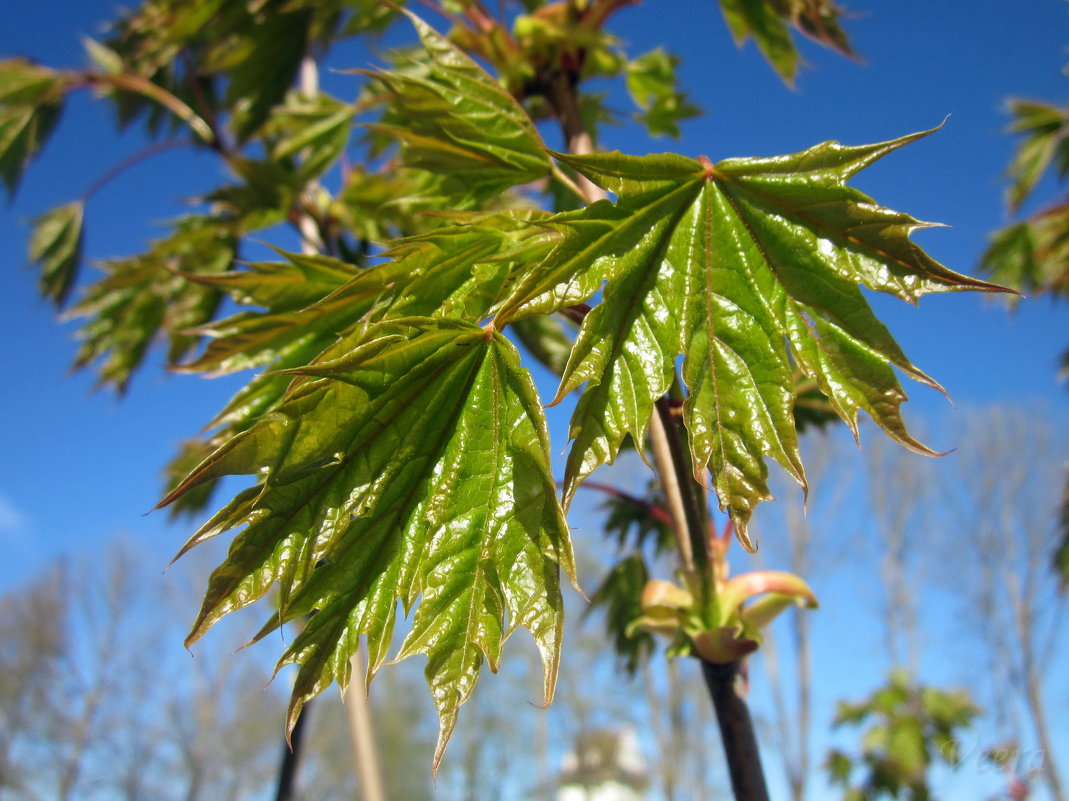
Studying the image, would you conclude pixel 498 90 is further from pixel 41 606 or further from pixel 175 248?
pixel 41 606

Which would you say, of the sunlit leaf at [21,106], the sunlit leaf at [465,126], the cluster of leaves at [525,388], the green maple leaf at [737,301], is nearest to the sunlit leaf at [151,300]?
the sunlit leaf at [21,106]

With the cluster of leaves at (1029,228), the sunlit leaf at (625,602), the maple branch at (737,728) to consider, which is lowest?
the maple branch at (737,728)

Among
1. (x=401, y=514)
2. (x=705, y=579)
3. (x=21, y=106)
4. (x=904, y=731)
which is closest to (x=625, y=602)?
(x=705, y=579)

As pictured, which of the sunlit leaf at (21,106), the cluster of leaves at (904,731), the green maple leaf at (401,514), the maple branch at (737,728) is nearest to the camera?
the green maple leaf at (401,514)

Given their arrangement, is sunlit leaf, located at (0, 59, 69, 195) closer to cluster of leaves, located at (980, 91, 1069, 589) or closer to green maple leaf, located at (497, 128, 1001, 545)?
green maple leaf, located at (497, 128, 1001, 545)

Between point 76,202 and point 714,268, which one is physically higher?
point 76,202

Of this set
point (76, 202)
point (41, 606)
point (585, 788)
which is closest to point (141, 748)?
point (41, 606)

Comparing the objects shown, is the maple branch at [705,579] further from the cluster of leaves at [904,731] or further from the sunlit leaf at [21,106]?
the cluster of leaves at [904,731]
